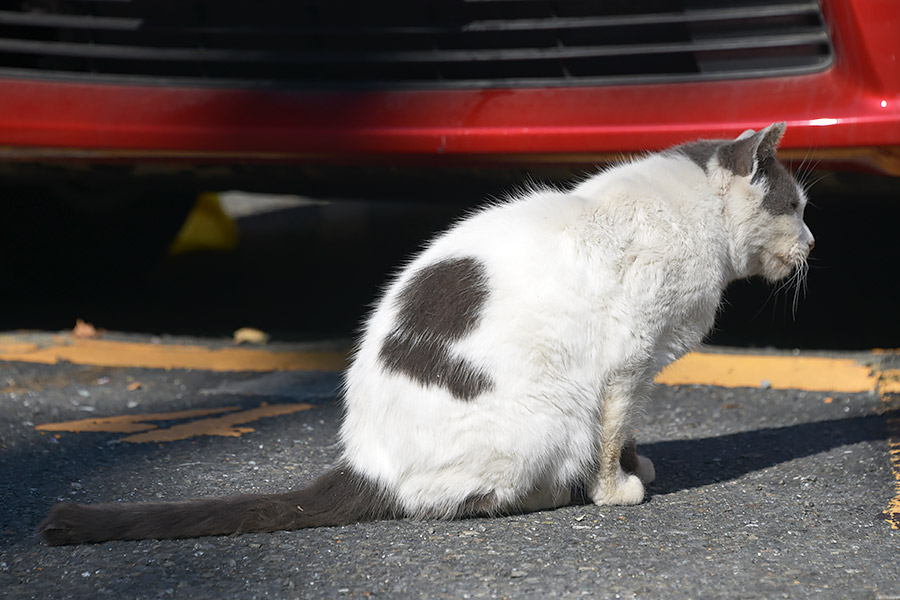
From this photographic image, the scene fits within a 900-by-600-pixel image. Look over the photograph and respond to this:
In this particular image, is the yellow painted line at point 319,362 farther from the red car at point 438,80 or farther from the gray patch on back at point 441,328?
the gray patch on back at point 441,328

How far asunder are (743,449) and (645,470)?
0.51m

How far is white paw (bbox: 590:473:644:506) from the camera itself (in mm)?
2688

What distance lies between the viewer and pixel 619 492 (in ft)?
8.82

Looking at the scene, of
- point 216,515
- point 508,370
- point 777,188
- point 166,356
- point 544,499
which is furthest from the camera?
point 166,356

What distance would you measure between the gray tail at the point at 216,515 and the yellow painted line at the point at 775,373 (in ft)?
5.32

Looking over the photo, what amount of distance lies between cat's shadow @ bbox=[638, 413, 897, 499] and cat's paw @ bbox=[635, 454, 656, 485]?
1.2 inches

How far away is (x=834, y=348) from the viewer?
442 centimetres

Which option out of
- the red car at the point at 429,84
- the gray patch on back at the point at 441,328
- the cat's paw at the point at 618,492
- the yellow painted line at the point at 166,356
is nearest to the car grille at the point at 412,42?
the red car at the point at 429,84

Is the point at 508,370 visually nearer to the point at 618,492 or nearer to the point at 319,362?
the point at 618,492

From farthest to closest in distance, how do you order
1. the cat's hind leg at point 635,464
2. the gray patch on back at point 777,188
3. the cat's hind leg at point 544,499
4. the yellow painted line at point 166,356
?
the yellow painted line at point 166,356, the gray patch on back at point 777,188, the cat's hind leg at point 635,464, the cat's hind leg at point 544,499

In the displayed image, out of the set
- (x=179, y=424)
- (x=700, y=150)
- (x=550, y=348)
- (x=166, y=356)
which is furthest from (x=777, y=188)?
(x=166, y=356)

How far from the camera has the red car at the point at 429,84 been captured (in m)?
3.43

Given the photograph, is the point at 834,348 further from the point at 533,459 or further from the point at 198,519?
the point at 198,519

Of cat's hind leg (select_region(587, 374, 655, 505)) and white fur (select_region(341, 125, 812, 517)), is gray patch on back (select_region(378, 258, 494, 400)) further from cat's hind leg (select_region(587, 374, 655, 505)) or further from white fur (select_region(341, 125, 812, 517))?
cat's hind leg (select_region(587, 374, 655, 505))
